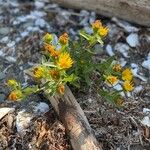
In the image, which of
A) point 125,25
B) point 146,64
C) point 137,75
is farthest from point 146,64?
point 125,25

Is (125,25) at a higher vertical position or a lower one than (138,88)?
higher

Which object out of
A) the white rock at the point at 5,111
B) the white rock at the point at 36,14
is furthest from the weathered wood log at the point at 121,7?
the white rock at the point at 5,111

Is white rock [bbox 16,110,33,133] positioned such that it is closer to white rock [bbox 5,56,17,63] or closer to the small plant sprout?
the small plant sprout

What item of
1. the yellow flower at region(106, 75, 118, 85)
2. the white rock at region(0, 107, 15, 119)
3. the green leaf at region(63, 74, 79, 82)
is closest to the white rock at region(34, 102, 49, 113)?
the white rock at region(0, 107, 15, 119)

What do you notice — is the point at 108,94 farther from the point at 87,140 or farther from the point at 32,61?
the point at 32,61

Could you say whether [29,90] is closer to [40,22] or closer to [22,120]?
[22,120]

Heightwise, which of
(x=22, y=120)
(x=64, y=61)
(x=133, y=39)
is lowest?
(x=22, y=120)

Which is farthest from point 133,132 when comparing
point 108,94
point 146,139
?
point 108,94
